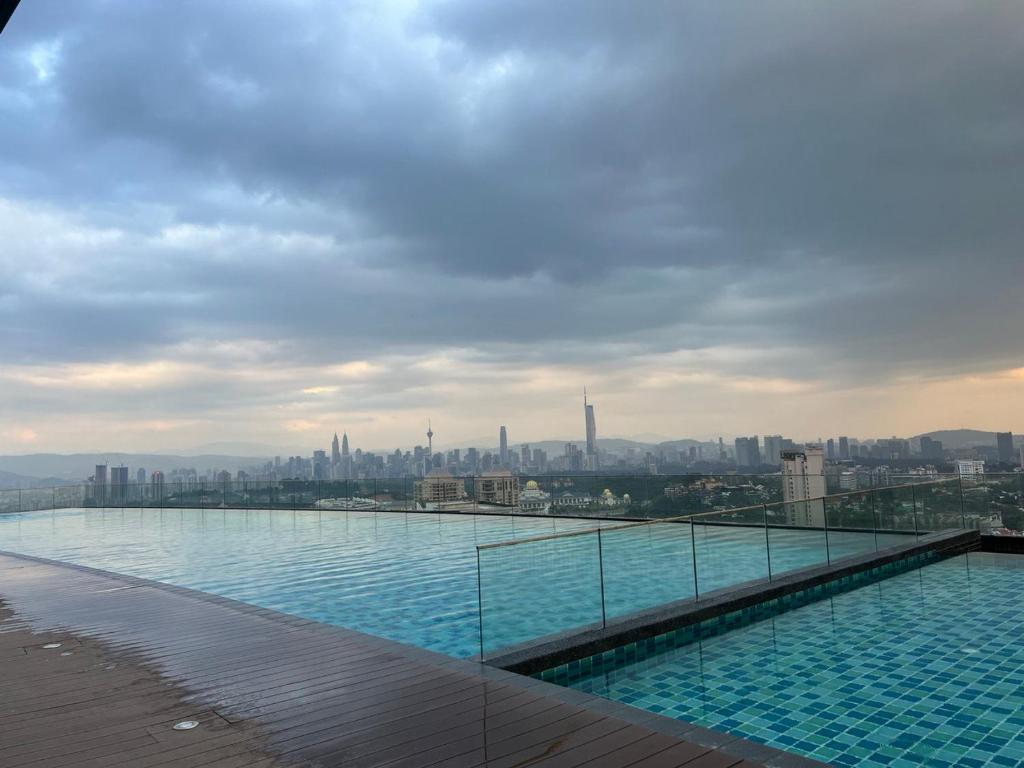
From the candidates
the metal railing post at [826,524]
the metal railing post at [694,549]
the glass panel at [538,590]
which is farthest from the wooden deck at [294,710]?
the metal railing post at [826,524]

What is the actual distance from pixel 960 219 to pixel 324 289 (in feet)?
59.6

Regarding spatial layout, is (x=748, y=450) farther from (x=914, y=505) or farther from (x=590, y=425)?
(x=914, y=505)

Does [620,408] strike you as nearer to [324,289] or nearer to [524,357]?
[524,357]

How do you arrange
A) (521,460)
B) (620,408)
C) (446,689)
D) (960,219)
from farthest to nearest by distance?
(521,460) < (620,408) < (960,219) < (446,689)

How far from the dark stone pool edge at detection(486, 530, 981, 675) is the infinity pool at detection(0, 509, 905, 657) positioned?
163 mm

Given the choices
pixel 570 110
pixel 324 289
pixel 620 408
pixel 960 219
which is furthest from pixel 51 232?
pixel 620 408

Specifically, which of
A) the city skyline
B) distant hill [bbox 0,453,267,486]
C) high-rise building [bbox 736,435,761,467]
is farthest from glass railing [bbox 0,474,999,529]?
distant hill [bbox 0,453,267,486]

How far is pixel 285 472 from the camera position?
135ft

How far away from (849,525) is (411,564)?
6749 mm

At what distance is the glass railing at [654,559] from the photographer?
4.98m

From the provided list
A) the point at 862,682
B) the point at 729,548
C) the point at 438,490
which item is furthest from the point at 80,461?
the point at 862,682

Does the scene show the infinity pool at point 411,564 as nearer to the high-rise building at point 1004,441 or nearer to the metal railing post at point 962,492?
the metal railing post at point 962,492

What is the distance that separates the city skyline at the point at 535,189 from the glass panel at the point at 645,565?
6219 mm

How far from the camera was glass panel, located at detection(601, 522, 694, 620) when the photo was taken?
571 centimetres
